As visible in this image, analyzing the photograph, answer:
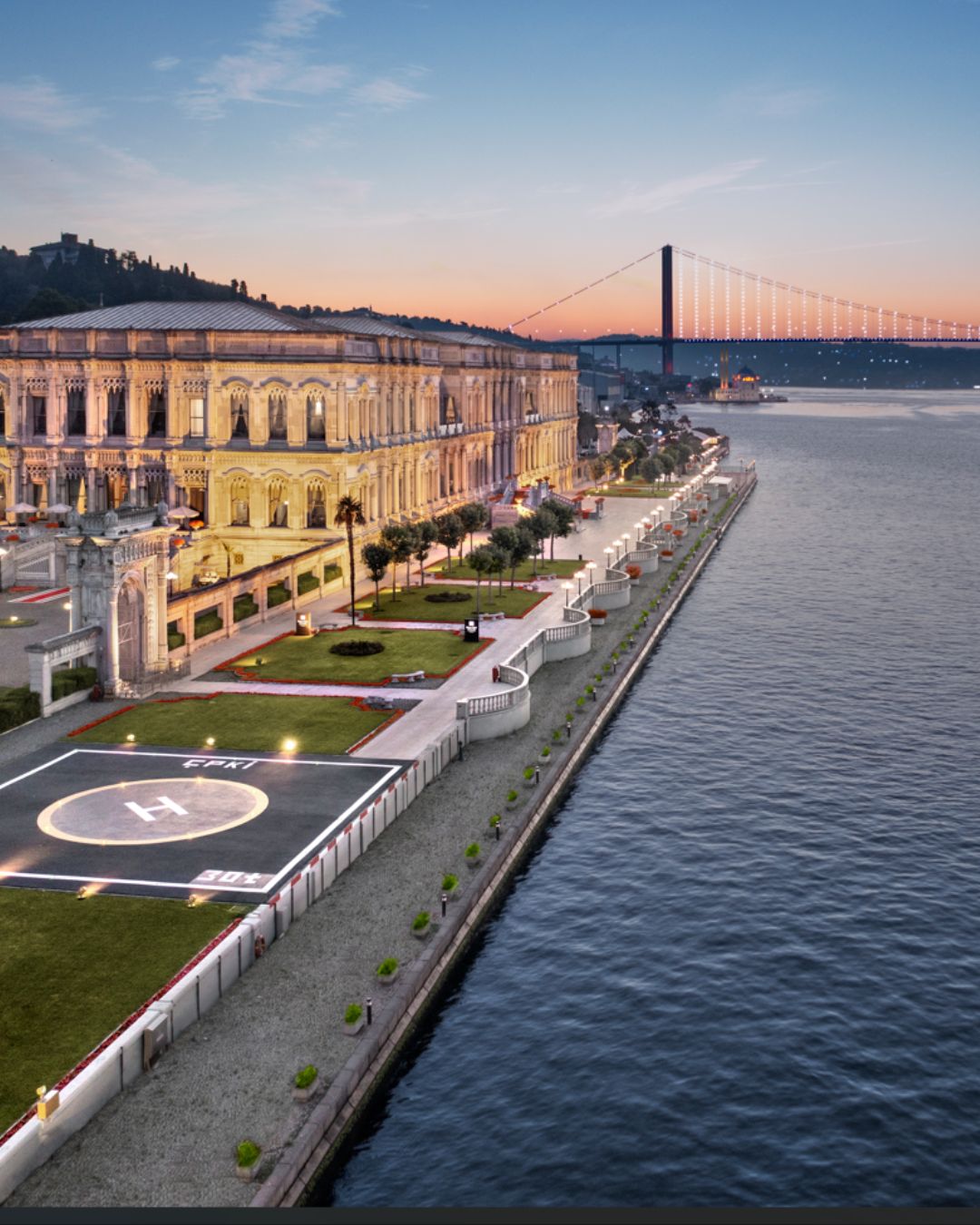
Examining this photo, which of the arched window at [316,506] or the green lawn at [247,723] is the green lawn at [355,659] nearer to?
the green lawn at [247,723]

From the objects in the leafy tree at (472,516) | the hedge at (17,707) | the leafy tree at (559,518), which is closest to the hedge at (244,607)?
the hedge at (17,707)

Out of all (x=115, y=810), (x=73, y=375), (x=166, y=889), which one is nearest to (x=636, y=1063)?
(x=166, y=889)

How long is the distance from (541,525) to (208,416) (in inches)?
926

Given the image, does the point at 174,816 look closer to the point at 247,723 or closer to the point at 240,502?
the point at 247,723

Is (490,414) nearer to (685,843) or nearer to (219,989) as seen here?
(685,843)

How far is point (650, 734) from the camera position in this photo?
61.3 meters

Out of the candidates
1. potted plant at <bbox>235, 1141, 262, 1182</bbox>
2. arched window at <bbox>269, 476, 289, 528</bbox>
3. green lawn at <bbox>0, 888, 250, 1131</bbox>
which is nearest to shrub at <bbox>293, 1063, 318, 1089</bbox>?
potted plant at <bbox>235, 1141, 262, 1182</bbox>

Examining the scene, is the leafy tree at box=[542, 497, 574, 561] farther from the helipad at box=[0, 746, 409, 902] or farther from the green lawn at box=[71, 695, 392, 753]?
the helipad at box=[0, 746, 409, 902]

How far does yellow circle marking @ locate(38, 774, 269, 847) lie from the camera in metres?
42.5

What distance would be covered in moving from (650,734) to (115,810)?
81.3ft

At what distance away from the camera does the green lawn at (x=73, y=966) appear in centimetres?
2936

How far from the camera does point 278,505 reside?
9438cm

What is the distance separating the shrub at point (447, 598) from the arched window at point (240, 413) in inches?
723

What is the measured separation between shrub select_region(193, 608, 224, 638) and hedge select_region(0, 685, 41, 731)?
14953mm
